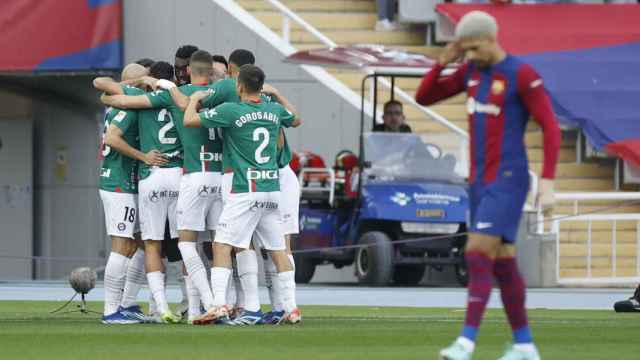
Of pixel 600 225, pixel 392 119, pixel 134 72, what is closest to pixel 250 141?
pixel 134 72

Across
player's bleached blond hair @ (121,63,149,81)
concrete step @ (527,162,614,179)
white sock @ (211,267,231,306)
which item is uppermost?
player's bleached blond hair @ (121,63,149,81)

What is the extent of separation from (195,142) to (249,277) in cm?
109

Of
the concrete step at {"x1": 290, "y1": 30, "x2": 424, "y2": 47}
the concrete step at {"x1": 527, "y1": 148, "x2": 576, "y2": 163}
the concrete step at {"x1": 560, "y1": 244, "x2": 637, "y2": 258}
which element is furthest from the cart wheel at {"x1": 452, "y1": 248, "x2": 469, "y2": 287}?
the concrete step at {"x1": 290, "y1": 30, "x2": 424, "y2": 47}

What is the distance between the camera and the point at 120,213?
1377 centimetres

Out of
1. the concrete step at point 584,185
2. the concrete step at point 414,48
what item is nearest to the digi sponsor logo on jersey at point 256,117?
the concrete step at point 584,185

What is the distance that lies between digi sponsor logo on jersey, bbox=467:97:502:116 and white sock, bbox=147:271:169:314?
4.42 m

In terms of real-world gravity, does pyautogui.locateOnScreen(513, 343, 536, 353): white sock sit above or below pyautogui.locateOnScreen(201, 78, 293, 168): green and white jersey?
below

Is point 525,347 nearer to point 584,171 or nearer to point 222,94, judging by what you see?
point 222,94

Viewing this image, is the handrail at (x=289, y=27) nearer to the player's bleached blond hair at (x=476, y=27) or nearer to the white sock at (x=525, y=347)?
the player's bleached blond hair at (x=476, y=27)

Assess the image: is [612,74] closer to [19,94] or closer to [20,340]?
[19,94]

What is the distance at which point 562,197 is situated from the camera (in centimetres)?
2264

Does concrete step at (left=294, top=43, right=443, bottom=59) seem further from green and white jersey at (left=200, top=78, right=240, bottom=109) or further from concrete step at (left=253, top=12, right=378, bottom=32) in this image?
green and white jersey at (left=200, top=78, right=240, bottom=109)

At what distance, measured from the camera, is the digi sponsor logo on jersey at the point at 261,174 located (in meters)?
13.1

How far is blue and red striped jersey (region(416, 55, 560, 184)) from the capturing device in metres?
9.84
